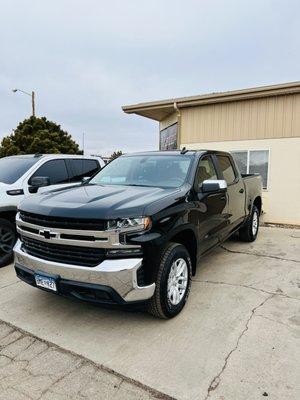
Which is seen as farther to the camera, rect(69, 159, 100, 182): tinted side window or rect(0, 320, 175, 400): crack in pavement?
rect(69, 159, 100, 182): tinted side window

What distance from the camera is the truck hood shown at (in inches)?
132

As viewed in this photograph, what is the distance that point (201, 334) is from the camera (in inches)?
140

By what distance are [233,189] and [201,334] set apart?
9.48 ft

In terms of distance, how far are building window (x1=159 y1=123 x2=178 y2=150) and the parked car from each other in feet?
15.7

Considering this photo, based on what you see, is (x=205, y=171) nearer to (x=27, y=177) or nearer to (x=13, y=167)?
(x=27, y=177)

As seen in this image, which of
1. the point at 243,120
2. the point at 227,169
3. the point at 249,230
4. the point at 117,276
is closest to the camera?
the point at 117,276

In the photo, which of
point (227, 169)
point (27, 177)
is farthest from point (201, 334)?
point (27, 177)

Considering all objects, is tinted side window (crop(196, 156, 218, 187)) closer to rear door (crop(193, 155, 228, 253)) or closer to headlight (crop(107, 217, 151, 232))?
rear door (crop(193, 155, 228, 253))

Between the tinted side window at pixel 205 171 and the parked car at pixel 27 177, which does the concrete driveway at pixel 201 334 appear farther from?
the tinted side window at pixel 205 171

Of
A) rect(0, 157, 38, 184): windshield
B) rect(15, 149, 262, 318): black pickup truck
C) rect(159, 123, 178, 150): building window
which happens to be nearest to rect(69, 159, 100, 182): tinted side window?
rect(0, 157, 38, 184): windshield

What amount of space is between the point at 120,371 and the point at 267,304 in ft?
6.91

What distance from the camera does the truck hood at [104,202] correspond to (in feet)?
11.0

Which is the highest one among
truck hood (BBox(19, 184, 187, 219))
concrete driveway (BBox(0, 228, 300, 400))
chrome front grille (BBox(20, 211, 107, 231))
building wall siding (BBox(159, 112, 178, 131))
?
building wall siding (BBox(159, 112, 178, 131))

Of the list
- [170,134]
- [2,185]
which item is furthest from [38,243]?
[170,134]
